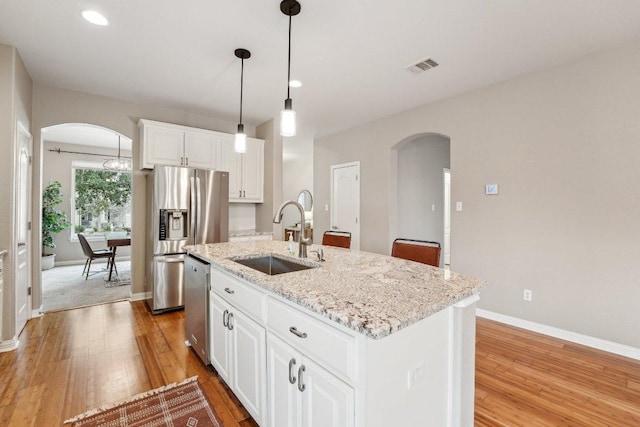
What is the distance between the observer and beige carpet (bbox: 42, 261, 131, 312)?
153 inches

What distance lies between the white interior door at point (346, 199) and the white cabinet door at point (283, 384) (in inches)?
145

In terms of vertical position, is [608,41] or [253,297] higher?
[608,41]

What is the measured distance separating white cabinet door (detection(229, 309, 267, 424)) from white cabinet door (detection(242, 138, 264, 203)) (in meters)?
3.01

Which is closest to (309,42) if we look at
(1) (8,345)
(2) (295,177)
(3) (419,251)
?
(3) (419,251)

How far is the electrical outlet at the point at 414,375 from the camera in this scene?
1137mm

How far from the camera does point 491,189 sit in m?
3.38

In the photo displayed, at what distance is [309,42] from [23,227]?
3358 mm

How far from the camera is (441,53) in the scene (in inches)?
107

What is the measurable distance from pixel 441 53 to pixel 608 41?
4.42 ft

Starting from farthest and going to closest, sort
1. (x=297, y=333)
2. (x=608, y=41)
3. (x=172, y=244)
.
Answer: (x=172, y=244)
(x=608, y=41)
(x=297, y=333)

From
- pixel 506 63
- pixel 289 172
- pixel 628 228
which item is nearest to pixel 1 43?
pixel 506 63

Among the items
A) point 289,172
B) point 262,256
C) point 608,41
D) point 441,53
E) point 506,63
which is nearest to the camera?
→ point 262,256

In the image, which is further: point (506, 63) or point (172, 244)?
point (172, 244)

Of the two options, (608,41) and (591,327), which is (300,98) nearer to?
(608,41)
